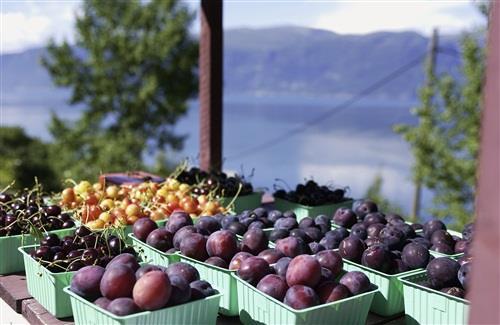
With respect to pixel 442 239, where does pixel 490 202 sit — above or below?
above

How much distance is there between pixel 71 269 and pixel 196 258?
0.32 meters

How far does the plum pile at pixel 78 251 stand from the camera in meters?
1.53

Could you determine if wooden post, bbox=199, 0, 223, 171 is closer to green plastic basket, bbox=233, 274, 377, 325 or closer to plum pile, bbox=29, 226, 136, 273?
plum pile, bbox=29, 226, 136, 273

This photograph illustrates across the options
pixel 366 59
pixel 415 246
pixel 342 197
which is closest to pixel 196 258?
pixel 415 246

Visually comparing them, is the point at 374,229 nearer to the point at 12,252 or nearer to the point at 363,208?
the point at 363,208

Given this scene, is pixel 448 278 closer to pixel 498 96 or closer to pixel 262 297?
pixel 262 297

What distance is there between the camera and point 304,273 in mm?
1355

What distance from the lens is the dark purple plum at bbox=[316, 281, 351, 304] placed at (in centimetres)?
134

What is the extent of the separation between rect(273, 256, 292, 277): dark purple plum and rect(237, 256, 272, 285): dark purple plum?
2cm

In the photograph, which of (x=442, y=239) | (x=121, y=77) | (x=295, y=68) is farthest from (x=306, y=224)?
(x=295, y=68)

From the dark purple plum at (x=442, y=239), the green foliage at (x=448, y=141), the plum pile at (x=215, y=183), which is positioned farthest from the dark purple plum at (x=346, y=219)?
the green foliage at (x=448, y=141)

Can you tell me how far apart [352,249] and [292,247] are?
161 mm

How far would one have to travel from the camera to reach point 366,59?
2180 inches

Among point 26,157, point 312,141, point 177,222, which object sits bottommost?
point 312,141
